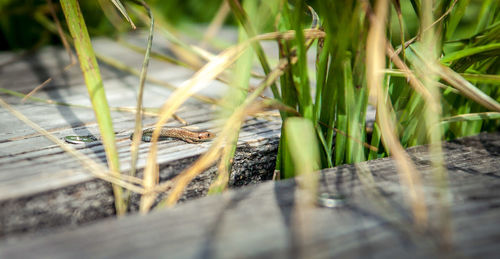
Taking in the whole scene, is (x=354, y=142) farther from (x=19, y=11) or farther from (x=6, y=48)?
(x=6, y=48)

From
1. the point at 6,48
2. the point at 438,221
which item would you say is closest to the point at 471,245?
the point at 438,221

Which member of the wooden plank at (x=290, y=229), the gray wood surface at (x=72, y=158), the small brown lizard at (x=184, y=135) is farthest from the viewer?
the small brown lizard at (x=184, y=135)

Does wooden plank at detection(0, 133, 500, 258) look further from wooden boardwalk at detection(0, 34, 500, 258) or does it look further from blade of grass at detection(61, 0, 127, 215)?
blade of grass at detection(61, 0, 127, 215)

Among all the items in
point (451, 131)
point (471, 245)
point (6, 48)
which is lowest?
point (471, 245)

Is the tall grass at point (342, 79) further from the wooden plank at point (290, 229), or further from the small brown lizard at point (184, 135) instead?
the small brown lizard at point (184, 135)

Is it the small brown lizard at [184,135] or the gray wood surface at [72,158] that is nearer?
the gray wood surface at [72,158]

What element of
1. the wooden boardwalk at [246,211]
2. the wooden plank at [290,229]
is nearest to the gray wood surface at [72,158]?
the wooden boardwalk at [246,211]

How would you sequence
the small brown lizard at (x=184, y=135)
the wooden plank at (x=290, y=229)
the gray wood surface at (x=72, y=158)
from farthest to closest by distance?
1. the small brown lizard at (x=184, y=135)
2. the gray wood surface at (x=72, y=158)
3. the wooden plank at (x=290, y=229)
